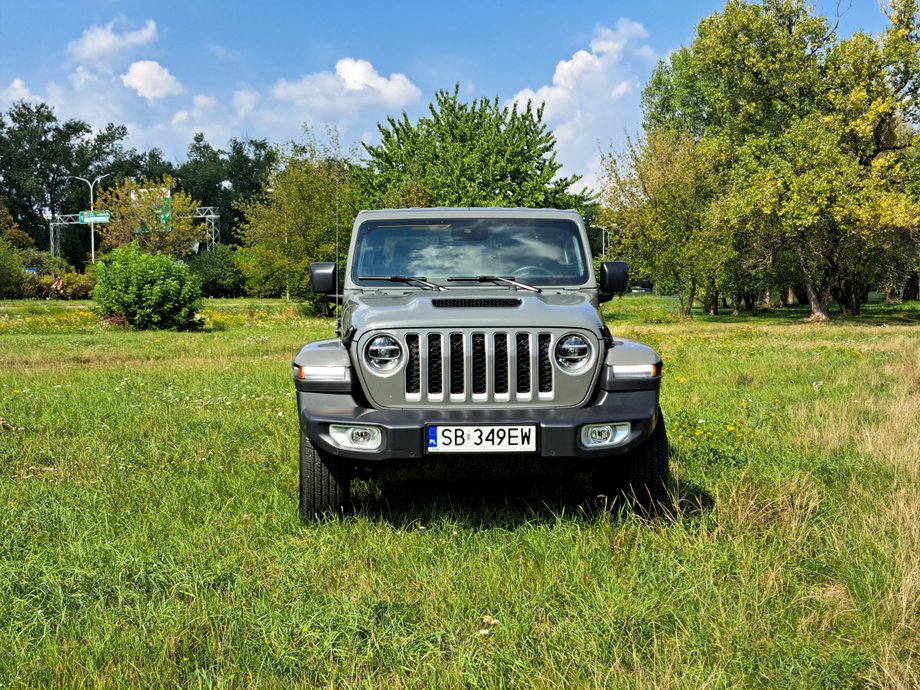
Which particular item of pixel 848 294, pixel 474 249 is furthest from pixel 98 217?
pixel 474 249

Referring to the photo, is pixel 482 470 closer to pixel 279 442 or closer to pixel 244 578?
pixel 244 578

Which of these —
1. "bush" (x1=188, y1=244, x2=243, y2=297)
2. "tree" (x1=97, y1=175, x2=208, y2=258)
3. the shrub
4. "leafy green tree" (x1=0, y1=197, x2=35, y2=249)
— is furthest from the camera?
"bush" (x1=188, y1=244, x2=243, y2=297)

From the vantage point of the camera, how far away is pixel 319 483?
4.53 m

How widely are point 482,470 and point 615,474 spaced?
0.86m

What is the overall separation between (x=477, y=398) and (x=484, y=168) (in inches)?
1235

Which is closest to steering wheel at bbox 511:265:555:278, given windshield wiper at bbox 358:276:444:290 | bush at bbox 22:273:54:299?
windshield wiper at bbox 358:276:444:290

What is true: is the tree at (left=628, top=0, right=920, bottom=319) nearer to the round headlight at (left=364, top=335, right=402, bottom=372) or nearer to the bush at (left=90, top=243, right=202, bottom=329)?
the bush at (left=90, top=243, right=202, bottom=329)

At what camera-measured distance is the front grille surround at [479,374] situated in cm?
424

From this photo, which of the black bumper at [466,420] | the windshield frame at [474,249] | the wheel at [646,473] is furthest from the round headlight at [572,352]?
the windshield frame at [474,249]

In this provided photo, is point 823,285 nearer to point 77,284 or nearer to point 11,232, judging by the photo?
point 77,284

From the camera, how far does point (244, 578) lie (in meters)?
3.73

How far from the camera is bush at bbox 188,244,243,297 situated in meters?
66.9

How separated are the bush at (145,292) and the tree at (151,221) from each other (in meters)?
41.7

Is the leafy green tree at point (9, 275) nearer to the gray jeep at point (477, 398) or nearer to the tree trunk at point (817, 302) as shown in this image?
the tree trunk at point (817, 302)
